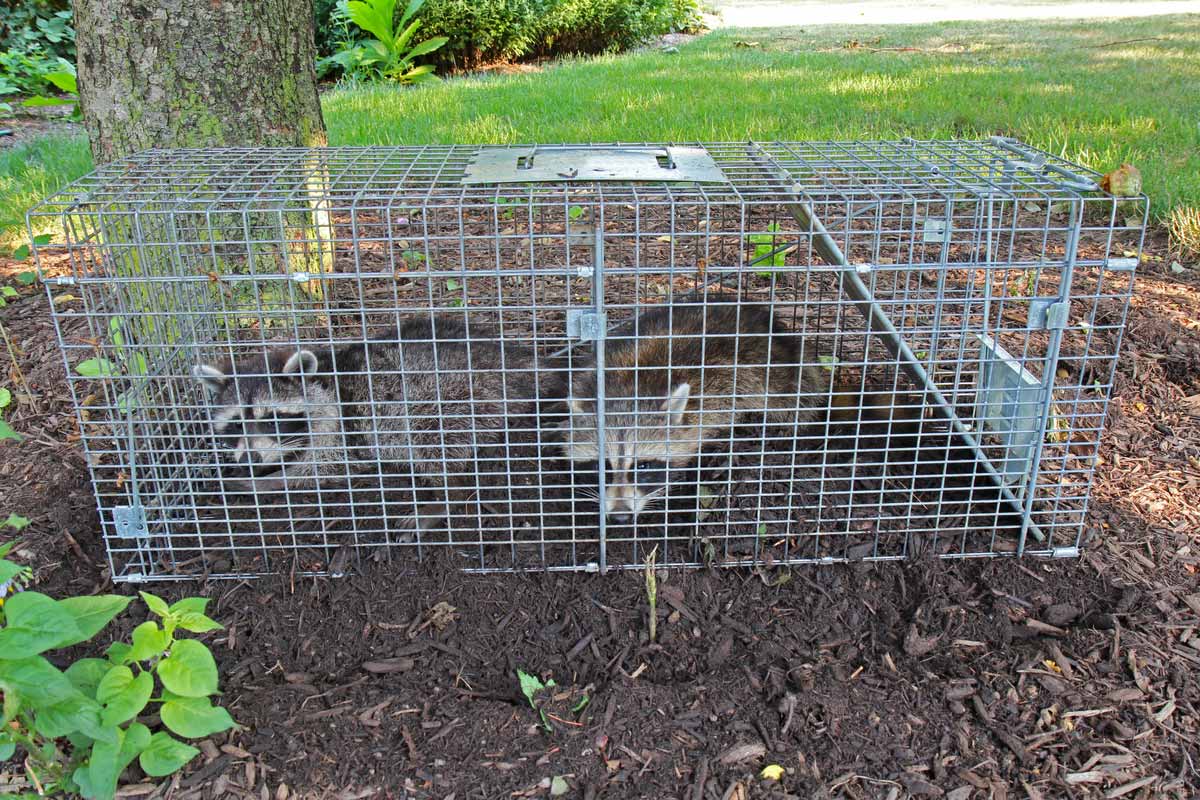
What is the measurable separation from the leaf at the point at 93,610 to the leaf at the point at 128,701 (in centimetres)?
18

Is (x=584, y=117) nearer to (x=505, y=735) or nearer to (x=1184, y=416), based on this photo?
(x=1184, y=416)

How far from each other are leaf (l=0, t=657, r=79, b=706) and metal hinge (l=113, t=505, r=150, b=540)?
1129 mm

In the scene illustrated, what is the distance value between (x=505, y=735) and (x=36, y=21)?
15051 mm

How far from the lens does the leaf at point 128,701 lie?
2.69 m

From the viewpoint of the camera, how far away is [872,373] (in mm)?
5109

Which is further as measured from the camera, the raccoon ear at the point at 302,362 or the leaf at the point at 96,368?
the raccoon ear at the point at 302,362

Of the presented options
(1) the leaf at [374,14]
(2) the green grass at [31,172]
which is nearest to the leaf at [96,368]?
(2) the green grass at [31,172]

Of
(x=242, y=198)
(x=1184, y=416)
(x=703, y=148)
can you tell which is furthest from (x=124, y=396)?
(x=1184, y=416)

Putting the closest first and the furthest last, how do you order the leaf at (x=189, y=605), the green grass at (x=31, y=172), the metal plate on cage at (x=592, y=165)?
the leaf at (x=189, y=605), the metal plate on cage at (x=592, y=165), the green grass at (x=31, y=172)

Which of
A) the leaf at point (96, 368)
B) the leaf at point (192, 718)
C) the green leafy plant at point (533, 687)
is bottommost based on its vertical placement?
the green leafy plant at point (533, 687)

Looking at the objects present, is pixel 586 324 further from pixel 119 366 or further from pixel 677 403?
pixel 119 366

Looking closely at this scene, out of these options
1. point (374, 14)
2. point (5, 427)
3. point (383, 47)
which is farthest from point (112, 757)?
point (383, 47)

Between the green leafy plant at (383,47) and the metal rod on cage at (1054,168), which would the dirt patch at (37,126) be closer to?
the green leafy plant at (383,47)

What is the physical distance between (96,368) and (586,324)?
205cm
